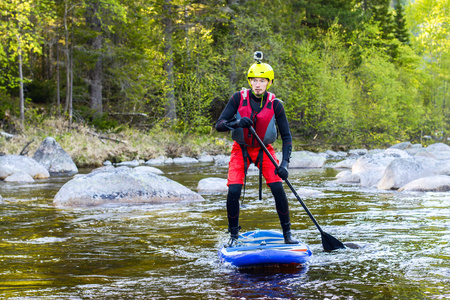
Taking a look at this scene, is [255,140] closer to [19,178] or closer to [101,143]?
[19,178]

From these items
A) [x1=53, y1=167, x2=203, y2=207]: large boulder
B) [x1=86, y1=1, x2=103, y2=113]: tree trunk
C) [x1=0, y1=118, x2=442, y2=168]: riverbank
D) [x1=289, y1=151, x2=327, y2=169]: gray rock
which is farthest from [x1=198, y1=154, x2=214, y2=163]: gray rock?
[x1=53, y1=167, x2=203, y2=207]: large boulder

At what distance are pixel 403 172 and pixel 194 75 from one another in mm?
16840

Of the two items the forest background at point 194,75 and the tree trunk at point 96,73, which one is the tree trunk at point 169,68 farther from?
the tree trunk at point 96,73

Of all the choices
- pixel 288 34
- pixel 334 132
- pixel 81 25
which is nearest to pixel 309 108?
pixel 334 132

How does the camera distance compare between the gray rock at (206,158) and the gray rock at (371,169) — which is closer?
the gray rock at (371,169)

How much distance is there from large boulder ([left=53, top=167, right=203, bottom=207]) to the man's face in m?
4.26

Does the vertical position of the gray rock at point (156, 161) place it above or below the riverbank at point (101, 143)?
below

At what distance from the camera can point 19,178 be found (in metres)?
11.8

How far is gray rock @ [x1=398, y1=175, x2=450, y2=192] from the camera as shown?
890 centimetres

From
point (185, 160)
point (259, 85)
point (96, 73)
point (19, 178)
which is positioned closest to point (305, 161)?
point (185, 160)

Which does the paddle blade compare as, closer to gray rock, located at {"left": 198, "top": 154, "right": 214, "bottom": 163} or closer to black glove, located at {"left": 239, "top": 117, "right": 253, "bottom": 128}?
black glove, located at {"left": 239, "top": 117, "right": 253, "bottom": 128}

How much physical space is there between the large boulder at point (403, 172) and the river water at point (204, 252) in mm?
1333

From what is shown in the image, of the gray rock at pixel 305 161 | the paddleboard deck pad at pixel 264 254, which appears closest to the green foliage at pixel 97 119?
the gray rock at pixel 305 161

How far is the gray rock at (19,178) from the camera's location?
1173 cm
